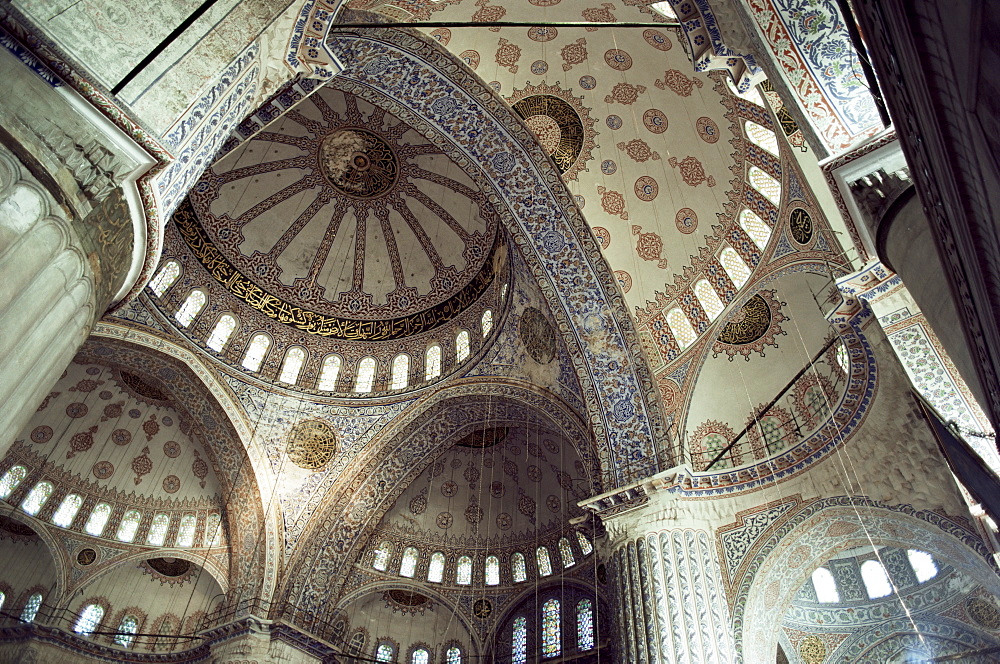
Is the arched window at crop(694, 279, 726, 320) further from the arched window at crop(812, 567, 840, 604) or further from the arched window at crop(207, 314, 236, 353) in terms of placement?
the arched window at crop(207, 314, 236, 353)

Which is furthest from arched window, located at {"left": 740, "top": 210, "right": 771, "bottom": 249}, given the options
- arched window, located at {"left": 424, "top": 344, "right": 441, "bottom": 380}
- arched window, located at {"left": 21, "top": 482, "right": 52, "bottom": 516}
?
arched window, located at {"left": 21, "top": 482, "right": 52, "bottom": 516}

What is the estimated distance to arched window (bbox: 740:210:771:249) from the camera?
8273mm

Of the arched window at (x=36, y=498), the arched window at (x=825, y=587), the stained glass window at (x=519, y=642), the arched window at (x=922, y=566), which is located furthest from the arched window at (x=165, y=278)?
the arched window at (x=922, y=566)

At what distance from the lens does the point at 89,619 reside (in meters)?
13.4

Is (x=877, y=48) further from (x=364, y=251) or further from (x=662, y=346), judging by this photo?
(x=364, y=251)

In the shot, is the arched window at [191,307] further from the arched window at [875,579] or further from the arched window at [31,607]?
the arched window at [875,579]

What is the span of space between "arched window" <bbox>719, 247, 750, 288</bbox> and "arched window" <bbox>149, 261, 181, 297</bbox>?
32.5ft

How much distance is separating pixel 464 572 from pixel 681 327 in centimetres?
838

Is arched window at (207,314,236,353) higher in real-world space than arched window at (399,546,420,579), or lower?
higher

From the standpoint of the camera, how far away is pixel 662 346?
926 centimetres

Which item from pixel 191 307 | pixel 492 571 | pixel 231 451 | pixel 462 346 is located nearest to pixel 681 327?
pixel 462 346

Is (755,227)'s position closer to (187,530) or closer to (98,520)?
(187,530)

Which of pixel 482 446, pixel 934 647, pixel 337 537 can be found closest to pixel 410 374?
pixel 482 446

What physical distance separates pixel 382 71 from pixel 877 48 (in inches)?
280
